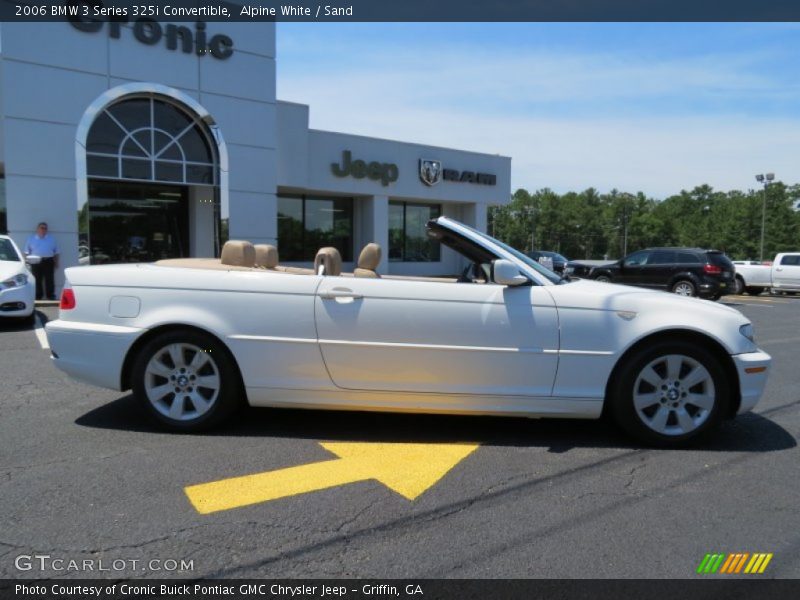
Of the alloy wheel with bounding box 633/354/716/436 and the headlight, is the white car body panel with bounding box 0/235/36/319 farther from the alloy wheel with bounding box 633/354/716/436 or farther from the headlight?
the alloy wheel with bounding box 633/354/716/436

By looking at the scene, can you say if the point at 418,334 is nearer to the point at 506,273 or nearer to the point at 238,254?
the point at 506,273

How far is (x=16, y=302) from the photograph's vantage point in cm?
953

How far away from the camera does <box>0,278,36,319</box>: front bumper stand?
371 inches

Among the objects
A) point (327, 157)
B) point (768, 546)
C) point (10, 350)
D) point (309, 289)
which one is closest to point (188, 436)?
point (309, 289)

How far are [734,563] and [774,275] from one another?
23.8 metres

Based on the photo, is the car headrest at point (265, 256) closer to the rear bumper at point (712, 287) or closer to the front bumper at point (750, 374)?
the front bumper at point (750, 374)

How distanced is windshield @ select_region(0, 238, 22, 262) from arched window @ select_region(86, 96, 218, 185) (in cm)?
422

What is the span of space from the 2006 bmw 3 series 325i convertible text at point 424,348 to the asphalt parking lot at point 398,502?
0.97ft

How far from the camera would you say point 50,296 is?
13.8 metres

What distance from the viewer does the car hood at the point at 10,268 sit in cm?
967

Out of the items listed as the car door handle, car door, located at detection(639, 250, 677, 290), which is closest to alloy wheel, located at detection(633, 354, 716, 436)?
the car door handle

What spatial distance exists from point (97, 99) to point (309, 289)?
12304 mm

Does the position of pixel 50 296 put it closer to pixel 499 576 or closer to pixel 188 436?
pixel 188 436
